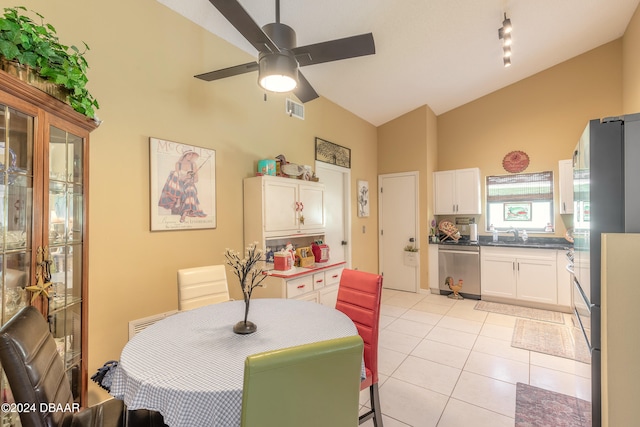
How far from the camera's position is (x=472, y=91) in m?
4.89

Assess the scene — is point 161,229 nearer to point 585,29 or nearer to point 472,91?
point 472,91

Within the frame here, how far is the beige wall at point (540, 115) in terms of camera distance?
13.9 feet

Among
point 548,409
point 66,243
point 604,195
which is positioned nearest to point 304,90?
point 66,243

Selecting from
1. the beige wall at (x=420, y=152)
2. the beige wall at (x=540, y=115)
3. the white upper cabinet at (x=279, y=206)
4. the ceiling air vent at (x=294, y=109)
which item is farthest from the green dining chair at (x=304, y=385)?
the beige wall at (x=540, y=115)

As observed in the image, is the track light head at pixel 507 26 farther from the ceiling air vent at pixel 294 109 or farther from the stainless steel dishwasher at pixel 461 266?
the stainless steel dishwasher at pixel 461 266

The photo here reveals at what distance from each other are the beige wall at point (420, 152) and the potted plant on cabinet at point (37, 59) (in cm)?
469

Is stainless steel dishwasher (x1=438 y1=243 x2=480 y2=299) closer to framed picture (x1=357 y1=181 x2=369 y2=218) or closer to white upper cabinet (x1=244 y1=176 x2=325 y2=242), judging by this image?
framed picture (x1=357 y1=181 x2=369 y2=218)

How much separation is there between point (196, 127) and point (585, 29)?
492 centimetres

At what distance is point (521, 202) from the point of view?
15.8ft

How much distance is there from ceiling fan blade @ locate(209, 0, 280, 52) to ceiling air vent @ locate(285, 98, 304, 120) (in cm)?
192

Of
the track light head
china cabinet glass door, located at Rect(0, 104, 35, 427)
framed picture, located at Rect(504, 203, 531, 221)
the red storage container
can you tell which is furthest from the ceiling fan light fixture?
framed picture, located at Rect(504, 203, 531, 221)

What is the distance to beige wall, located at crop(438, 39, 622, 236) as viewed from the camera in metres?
4.25

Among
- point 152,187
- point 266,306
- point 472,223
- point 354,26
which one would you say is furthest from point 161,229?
point 472,223

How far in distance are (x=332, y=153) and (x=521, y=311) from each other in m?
3.56
